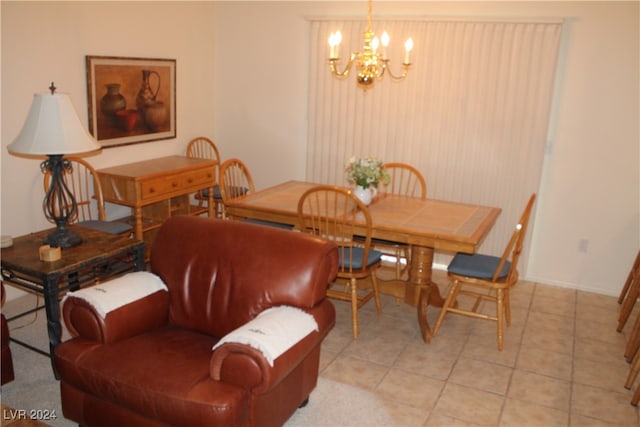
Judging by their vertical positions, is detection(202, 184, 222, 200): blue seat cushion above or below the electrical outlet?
above

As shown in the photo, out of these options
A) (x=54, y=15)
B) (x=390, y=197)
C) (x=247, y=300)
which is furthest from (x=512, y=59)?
(x=54, y=15)

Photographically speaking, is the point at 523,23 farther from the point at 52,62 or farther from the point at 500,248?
the point at 52,62

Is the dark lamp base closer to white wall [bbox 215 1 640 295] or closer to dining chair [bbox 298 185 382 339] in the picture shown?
dining chair [bbox 298 185 382 339]

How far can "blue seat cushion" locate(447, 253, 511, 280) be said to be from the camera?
3367 mm

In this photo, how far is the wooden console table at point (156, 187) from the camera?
13.9ft

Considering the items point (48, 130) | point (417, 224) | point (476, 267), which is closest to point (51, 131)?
point (48, 130)

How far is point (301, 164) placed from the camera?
5.40 m

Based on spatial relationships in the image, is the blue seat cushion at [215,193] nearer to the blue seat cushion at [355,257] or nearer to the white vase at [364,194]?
the white vase at [364,194]

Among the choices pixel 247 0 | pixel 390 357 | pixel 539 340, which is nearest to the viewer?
pixel 390 357

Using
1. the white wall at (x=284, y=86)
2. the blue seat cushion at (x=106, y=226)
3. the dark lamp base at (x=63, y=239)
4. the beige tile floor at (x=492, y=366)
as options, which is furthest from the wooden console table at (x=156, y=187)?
the beige tile floor at (x=492, y=366)

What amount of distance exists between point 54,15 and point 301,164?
2467mm

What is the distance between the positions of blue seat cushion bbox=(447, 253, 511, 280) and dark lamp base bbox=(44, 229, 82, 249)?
2.22 metres

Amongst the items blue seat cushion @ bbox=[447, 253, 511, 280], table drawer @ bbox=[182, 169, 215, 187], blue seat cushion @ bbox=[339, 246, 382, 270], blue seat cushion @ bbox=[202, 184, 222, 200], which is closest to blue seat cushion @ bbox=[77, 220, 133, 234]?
table drawer @ bbox=[182, 169, 215, 187]

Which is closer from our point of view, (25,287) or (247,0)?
(25,287)
